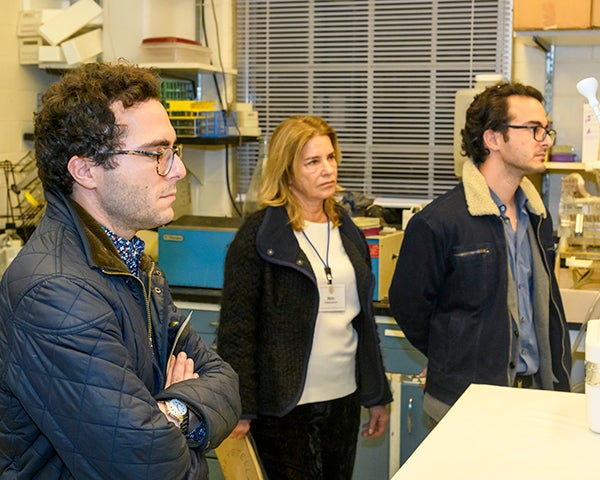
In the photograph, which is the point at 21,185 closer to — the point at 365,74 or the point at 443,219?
the point at 365,74

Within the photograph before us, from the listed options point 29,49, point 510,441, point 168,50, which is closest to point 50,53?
point 29,49

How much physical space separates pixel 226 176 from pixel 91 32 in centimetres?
99

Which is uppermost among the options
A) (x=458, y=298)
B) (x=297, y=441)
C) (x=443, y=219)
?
(x=443, y=219)

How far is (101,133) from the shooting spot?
164 cm

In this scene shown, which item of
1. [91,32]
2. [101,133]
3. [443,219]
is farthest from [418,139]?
[101,133]

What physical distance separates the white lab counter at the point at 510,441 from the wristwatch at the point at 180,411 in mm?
395

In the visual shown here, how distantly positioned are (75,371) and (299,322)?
1.20 metres

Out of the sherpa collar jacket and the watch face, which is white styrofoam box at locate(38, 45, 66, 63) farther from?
the watch face

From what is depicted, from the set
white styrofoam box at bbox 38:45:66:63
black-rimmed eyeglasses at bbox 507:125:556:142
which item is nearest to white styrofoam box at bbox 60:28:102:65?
white styrofoam box at bbox 38:45:66:63

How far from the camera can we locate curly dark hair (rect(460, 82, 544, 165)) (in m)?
2.63

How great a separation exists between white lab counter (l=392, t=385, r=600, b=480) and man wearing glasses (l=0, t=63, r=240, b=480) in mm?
426

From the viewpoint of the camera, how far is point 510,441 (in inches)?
71.9

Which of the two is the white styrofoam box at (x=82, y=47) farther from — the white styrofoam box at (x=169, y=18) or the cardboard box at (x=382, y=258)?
the cardboard box at (x=382, y=258)

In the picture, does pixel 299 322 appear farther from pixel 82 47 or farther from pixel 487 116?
pixel 82 47
